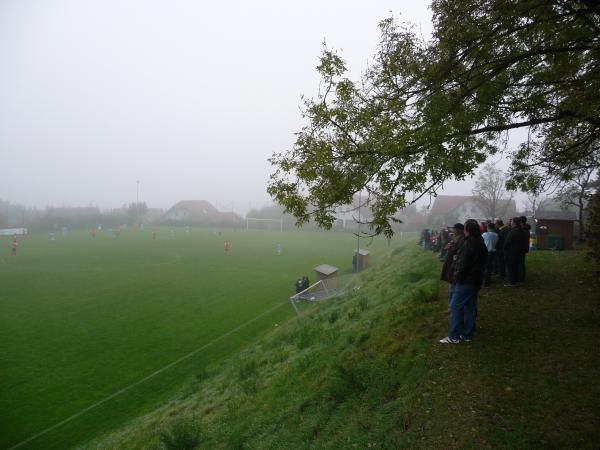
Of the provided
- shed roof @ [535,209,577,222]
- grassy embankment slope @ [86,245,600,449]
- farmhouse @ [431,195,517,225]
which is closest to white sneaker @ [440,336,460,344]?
grassy embankment slope @ [86,245,600,449]

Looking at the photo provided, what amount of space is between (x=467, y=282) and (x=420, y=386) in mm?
1945

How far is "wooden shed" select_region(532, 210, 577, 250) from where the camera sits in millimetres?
16469

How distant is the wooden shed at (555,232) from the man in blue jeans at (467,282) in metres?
13.1

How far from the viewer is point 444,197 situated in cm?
7281

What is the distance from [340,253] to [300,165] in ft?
115

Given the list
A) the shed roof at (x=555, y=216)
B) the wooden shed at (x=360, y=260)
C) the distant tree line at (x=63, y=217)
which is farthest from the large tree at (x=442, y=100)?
the distant tree line at (x=63, y=217)

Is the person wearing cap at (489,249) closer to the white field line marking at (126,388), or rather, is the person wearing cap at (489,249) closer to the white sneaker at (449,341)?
the white sneaker at (449,341)

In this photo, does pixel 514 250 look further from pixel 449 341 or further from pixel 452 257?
pixel 449 341

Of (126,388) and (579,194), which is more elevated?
(579,194)

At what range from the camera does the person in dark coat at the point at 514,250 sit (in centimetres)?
891

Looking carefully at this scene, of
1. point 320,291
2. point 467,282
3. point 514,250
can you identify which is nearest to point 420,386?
point 467,282

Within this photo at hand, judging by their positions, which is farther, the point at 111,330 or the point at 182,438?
the point at 111,330

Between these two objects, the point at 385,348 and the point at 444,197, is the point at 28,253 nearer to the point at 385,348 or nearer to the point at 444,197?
the point at 385,348

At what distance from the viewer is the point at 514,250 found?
357 inches
